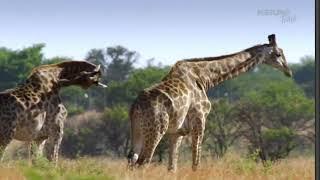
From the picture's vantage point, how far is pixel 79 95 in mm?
53875

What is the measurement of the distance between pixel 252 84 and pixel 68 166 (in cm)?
5233

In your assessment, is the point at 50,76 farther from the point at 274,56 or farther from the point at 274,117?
the point at 274,117

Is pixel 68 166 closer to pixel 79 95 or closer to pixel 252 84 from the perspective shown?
pixel 79 95

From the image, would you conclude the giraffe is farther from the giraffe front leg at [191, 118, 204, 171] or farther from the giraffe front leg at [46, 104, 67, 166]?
the giraffe front leg at [46, 104, 67, 166]

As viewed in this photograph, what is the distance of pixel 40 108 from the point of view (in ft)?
42.9

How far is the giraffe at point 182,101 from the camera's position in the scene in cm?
1265

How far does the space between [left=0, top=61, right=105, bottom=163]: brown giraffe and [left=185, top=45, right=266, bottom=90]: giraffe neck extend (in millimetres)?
1687

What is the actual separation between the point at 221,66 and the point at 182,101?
1.82 metres

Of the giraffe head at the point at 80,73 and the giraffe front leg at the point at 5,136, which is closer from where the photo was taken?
the giraffe front leg at the point at 5,136

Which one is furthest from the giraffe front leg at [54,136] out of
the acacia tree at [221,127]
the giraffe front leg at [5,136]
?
the acacia tree at [221,127]

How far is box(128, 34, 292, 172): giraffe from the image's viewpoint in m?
12.6

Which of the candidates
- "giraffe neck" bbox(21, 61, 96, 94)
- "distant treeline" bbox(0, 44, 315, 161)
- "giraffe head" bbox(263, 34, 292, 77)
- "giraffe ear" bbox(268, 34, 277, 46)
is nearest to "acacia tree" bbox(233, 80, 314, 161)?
"distant treeline" bbox(0, 44, 315, 161)

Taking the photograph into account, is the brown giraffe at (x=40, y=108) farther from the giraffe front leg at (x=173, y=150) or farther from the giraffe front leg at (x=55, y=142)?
the giraffe front leg at (x=173, y=150)

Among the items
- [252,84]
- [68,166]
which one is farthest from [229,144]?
[68,166]
